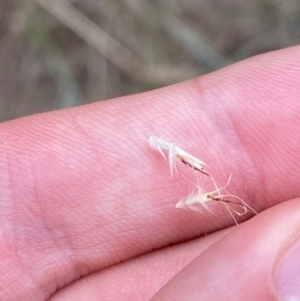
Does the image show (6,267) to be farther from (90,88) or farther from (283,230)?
(90,88)

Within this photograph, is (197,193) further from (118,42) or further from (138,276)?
(118,42)

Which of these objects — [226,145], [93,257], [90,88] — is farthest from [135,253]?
[90,88]

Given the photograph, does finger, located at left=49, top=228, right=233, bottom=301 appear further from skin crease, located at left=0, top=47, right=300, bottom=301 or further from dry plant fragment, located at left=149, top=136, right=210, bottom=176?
dry plant fragment, located at left=149, top=136, right=210, bottom=176

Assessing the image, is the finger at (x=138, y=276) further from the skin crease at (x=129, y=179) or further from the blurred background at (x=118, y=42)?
the blurred background at (x=118, y=42)

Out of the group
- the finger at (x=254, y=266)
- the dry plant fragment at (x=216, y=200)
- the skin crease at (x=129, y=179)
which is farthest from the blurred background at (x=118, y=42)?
the finger at (x=254, y=266)

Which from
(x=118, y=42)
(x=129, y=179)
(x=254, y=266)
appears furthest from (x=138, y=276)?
(x=118, y=42)
